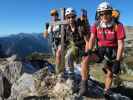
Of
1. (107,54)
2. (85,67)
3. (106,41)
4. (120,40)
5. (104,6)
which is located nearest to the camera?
(104,6)

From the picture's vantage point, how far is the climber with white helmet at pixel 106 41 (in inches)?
562

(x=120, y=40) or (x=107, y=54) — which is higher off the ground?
(x=120, y=40)

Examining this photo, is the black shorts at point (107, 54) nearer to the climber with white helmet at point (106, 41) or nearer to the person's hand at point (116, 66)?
the climber with white helmet at point (106, 41)

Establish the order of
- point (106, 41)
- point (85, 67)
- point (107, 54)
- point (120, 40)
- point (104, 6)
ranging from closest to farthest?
1. point (104, 6)
2. point (120, 40)
3. point (85, 67)
4. point (106, 41)
5. point (107, 54)

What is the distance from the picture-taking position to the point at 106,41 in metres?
14.7

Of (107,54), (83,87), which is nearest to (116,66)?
(107,54)

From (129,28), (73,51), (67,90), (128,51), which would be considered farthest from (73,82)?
(129,28)

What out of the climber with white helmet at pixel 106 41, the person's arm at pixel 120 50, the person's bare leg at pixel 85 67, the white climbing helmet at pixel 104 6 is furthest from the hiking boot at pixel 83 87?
the white climbing helmet at pixel 104 6

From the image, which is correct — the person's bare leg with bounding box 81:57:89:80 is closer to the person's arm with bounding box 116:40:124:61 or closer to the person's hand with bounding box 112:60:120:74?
the person's hand with bounding box 112:60:120:74

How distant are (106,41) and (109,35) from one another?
28 cm

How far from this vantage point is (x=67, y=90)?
52.6ft

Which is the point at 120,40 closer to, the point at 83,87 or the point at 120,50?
the point at 120,50

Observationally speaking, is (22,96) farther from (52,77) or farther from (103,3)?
(103,3)

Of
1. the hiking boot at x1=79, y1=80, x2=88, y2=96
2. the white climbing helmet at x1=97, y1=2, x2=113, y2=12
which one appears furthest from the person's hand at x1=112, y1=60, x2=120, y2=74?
the white climbing helmet at x1=97, y1=2, x2=113, y2=12
